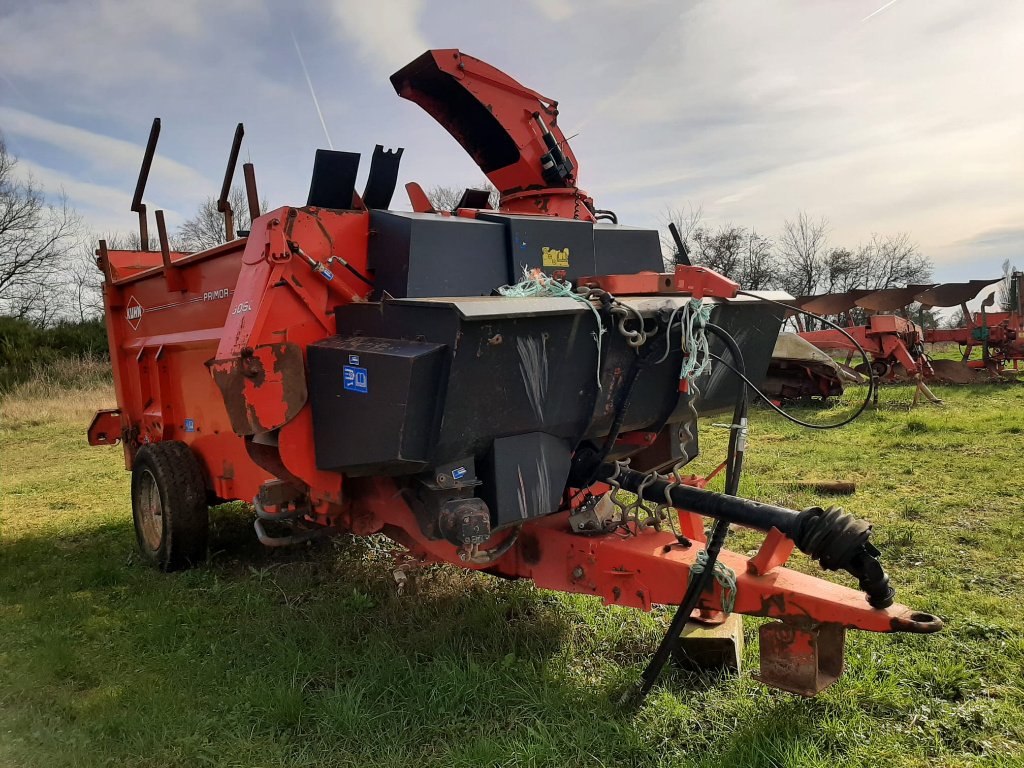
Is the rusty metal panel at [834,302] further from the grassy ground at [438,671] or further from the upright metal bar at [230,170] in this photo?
the upright metal bar at [230,170]

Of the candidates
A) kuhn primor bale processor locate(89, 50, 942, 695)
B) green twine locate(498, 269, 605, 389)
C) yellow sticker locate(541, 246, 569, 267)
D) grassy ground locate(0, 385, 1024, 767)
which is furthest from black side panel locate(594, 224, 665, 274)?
grassy ground locate(0, 385, 1024, 767)

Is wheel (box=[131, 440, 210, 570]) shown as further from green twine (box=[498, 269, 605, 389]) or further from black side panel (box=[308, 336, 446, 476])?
green twine (box=[498, 269, 605, 389])

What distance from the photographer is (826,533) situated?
249cm

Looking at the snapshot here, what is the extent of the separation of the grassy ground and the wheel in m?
0.14

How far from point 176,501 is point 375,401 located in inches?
99.9

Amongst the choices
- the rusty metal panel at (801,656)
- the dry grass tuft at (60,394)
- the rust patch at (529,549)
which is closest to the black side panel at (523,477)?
the rust patch at (529,549)

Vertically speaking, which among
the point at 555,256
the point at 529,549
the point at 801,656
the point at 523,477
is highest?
the point at 555,256

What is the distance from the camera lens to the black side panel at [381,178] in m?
3.60

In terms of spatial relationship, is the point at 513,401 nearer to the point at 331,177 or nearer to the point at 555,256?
the point at 555,256

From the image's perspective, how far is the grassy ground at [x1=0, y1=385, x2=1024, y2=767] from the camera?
2637mm

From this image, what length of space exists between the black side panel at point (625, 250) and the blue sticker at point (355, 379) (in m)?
1.54

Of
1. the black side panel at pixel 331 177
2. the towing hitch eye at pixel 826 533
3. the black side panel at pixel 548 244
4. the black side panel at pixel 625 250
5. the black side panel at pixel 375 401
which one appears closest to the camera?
the towing hitch eye at pixel 826 533

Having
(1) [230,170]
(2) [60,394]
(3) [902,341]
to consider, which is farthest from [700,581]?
(2) [60,394]

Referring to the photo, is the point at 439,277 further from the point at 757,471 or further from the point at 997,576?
the point at 757,471
